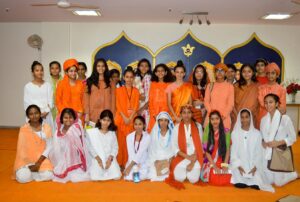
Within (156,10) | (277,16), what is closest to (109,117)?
(156,10)

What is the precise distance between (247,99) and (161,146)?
4.40 feet

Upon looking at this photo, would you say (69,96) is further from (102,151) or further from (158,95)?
(158,95)

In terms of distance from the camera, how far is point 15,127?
333 inches

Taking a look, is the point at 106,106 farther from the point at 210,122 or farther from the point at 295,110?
the point at 295,110

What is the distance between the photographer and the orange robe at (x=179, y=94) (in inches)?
165

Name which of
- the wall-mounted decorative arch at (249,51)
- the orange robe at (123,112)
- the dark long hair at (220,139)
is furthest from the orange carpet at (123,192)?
the wall-mounted decorative arch at (249,51)

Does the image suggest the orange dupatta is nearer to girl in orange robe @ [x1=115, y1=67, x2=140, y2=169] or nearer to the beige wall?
girl in orange robe @ [x1=115, y1=67, x2=140, y2=169]

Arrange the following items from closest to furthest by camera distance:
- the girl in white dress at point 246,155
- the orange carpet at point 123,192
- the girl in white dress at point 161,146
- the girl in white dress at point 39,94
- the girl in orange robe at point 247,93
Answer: the orange carpet at point 123,192, the girl in white dress at point 246,155, the girl in white dress at point 161,146, the girl in orange robe at point 247,93, the girl in white dress at point 39,94

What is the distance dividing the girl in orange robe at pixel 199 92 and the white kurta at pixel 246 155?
1.93 ft

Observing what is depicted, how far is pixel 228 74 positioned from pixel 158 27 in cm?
364

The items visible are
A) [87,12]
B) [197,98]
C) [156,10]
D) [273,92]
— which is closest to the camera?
[273,92]

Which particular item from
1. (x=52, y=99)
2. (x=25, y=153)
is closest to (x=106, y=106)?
(x=52, y=99)

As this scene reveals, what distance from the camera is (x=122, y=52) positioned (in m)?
7.94

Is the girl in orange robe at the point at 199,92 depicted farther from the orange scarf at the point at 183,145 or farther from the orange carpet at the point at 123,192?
the orange carpet at the point at 123,192
